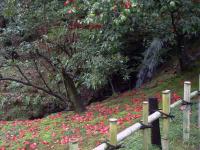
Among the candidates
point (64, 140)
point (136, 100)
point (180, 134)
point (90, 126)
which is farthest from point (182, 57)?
point (180, 134)

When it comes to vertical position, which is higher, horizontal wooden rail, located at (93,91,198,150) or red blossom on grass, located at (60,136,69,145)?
horizontal wooden rail, located at (93,91,198,150)

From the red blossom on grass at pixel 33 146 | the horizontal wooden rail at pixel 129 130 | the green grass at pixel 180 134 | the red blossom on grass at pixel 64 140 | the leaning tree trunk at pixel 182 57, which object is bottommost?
the red blossom on grass at pixel 33 146

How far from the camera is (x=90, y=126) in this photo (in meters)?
8.67

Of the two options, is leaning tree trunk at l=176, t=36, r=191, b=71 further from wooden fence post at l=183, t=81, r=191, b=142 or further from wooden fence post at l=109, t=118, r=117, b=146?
wooden fence post at l=109, t=118, r=117, b=146

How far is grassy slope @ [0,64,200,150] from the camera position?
7.48 metres

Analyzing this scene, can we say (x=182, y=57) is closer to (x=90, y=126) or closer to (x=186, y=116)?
(x=90, y=126)

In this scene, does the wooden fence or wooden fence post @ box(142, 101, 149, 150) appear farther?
wooden fence post @ box(142, 101, 149, 150)

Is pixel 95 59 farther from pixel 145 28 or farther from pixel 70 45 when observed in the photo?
pixel 145 28

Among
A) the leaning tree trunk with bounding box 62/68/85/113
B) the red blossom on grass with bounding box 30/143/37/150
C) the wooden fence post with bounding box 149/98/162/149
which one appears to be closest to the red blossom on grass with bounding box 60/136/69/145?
the red blossom on grass with bounding box 30/143/37/150

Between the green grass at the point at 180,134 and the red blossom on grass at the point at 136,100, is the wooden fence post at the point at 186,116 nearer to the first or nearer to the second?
the green grass at the point at 180,134

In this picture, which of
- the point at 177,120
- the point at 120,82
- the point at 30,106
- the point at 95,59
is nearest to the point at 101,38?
the point at 95,59

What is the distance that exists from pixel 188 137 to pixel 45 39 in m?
4.50

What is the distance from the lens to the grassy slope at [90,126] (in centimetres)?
748

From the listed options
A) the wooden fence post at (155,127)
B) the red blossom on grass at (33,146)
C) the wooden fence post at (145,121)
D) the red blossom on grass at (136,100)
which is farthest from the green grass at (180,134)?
the red blossom on grass at (33,146)
